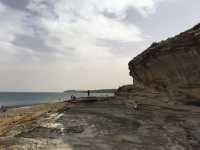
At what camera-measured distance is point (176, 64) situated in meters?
34.9

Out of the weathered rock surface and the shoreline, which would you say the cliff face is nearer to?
the weathered rock surface

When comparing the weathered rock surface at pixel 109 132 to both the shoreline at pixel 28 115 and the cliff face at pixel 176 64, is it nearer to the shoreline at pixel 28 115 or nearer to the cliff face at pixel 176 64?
the shoreline at pixel 28 115

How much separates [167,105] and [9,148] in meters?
18.5

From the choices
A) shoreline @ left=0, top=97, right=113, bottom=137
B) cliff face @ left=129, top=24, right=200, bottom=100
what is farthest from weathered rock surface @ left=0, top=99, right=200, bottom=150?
cliff face @ left=129, top=24, right=200, bottom=100

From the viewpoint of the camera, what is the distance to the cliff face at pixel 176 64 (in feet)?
106

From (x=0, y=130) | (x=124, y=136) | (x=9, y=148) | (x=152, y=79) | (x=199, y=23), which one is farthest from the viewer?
(x=152, y=79)

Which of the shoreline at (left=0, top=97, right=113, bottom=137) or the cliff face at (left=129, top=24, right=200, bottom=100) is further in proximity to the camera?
the cliff face at (left=129, top=24, right=200, bottom=100)

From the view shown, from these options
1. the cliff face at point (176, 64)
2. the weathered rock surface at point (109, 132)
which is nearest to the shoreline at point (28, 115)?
the weathered rock surface at point (109, 132)

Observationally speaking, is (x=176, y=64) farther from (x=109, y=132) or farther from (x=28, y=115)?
(x=28, y=115)

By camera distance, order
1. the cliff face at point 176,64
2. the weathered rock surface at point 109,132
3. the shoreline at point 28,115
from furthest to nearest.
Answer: the cliff face at point 176,64
the shoreline at point 28,115
the weathered rock surface at point 109,132

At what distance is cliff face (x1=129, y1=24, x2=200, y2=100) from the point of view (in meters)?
32.2

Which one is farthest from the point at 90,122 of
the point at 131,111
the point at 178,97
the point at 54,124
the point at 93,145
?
the point at 178,97

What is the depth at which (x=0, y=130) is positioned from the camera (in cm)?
2542

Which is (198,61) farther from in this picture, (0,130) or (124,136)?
(0,130)
